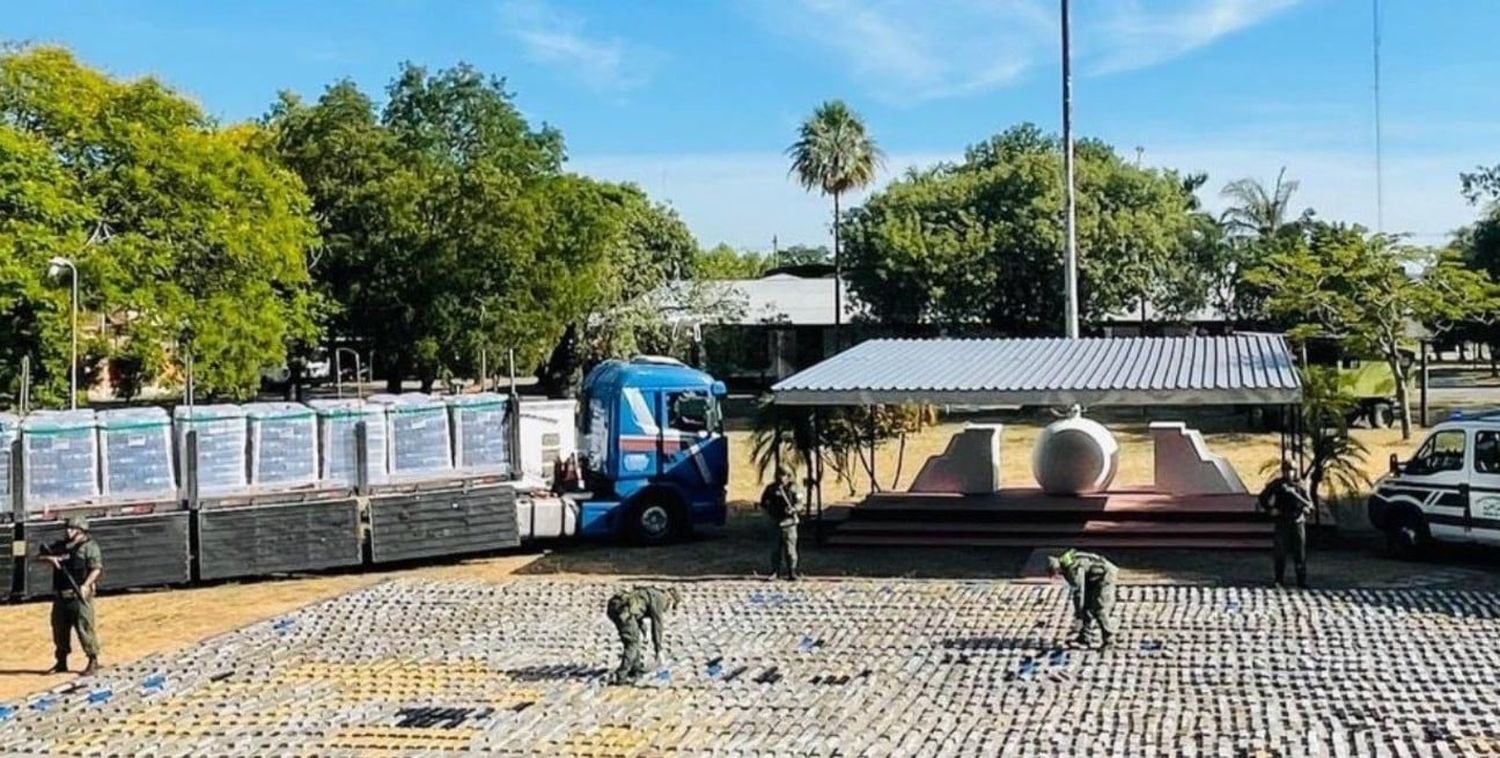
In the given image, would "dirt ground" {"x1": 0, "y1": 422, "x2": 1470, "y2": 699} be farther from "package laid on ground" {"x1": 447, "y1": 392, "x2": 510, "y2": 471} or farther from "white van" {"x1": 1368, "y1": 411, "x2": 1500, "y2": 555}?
"package laid on ground" {"x1": 447, "y1": 392, "x2": 510, "y2": 471}

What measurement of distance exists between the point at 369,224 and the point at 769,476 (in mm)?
17892

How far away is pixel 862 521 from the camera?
1962cm

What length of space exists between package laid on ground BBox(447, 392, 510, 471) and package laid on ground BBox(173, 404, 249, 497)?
8.57 feet

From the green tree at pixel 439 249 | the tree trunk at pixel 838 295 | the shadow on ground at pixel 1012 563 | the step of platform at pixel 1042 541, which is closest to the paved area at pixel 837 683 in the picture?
the shadow on ground at pixel 1012 563

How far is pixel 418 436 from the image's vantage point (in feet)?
59.6

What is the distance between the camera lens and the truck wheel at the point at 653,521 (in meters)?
19.6

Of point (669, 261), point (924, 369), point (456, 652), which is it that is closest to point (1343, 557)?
point (924, 369)

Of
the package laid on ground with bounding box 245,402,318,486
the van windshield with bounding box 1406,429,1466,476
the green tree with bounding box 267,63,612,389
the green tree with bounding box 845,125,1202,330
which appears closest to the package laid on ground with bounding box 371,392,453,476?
the package laid on ground with bounding box 245,402,318,486

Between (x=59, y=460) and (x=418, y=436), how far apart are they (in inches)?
162

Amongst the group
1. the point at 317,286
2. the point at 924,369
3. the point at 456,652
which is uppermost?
the point at 317,286

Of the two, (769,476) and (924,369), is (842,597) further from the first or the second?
(769,476)

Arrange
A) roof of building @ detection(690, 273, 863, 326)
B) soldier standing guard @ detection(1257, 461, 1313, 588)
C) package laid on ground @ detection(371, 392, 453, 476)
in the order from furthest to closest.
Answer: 1. roof of building @ detection(690, 273, 863, 326)
2. package laid on ground @ detection(371, 392, 453, 476)
3. soldier standing guard @ detection(1257, 461, 1313, 588)

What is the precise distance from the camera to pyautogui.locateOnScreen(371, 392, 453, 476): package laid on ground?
18047mm

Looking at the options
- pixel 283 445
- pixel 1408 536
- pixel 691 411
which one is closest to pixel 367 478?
pixel 283 445
